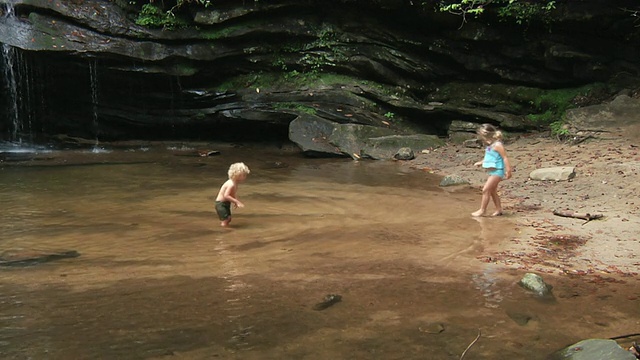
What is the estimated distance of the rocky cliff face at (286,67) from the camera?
13.7 metres

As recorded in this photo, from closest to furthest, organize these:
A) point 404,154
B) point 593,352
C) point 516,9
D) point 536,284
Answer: point 593,352 → point 536,284 → point 404,154 → point 516,9

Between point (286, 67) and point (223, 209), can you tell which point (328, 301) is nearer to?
point (223, 209)

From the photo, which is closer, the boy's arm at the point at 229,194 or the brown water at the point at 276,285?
the brown water at the point at 276,285

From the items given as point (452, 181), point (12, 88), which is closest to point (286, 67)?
point (452, 181)

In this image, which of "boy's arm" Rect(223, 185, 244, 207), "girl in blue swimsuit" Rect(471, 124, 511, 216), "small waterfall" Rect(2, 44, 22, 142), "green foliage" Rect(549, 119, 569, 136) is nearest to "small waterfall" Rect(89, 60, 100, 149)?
"small waterfall" Rect(2, 44, 22, 142)

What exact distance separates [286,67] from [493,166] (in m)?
9.57

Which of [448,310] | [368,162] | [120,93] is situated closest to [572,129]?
[368,162]

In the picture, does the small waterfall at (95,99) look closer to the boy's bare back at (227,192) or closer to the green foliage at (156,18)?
the green foliage at (156,18)

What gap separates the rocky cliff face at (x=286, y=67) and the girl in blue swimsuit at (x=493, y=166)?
6573 mm

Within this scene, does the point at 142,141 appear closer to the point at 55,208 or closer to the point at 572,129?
the point at 55,208

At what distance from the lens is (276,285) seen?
14.9 feet

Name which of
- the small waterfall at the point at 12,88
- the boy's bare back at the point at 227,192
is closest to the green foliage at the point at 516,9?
the boy's bare back at the point at 227,192

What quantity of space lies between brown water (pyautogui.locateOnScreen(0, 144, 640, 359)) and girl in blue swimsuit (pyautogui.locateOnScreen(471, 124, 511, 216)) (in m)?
0.32

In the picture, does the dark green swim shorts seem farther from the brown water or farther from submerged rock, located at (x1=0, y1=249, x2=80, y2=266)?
submerged rock, located at (x1=0, y1=249, x2=80, y2=266)
